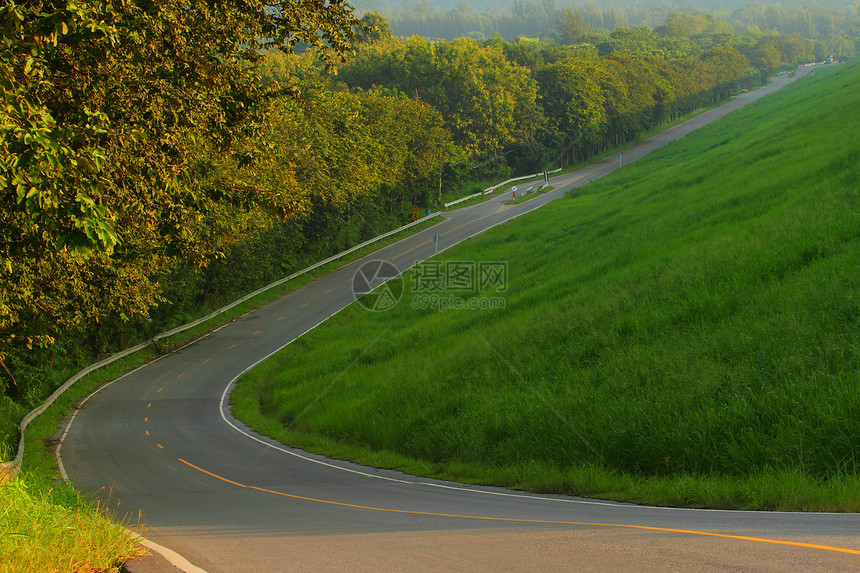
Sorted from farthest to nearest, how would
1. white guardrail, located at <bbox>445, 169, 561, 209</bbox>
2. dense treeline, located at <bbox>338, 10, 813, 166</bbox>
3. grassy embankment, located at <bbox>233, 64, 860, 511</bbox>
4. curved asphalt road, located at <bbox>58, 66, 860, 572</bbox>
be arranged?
dense treeline, located at <bbox>338, 10, 813, 166</bbox> → white guardrail, located at <bbox>445, 169, 561, 209</bbox> → grassy embankment, located at <bbox>233, 64, 860, 511</bbox> → curved asphalt road, located at <bbox>58, 66, 860, 572</bbox>

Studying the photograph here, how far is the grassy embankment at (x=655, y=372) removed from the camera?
34.0 ft

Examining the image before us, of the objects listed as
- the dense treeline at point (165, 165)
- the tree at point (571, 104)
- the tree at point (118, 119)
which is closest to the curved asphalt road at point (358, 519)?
the dense treeline at point (165, 165)

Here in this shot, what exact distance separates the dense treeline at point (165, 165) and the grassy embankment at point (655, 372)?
6.49m

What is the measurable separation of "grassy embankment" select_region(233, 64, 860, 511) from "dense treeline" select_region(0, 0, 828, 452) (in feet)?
21.3

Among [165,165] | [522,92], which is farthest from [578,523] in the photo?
[522,92]

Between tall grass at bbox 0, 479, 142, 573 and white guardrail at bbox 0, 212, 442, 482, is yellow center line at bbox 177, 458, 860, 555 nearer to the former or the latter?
tall grass at bbox 0, 479, 142, 573

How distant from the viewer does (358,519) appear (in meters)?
9.34

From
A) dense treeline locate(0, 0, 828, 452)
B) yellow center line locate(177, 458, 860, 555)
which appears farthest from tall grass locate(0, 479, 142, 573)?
yellow center line locate(177, 458, 860, 555)

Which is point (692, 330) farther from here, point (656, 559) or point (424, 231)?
point (424, 231)

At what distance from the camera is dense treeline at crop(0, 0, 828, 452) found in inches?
318

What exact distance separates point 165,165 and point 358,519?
759cm

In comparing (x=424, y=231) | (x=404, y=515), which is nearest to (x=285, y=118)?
(x=424, y=231)
